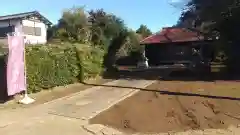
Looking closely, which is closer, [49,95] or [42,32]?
[49,95]

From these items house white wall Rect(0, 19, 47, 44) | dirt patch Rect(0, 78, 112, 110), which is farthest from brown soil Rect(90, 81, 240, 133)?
house white wall Rect(0, 19, 47, 44)

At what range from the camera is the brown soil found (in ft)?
27.6

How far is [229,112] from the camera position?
9578 mm

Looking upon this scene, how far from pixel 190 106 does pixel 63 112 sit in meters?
4.29

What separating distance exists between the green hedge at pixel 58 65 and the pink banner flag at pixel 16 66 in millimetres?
778

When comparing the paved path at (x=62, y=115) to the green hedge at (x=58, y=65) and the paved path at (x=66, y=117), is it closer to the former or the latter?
the paved path at (x=66, y=117)

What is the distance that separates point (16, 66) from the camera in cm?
1194

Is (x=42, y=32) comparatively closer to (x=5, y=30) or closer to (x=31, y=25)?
(x=31, y=25)

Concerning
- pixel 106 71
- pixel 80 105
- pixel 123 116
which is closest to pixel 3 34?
pixel 106 71

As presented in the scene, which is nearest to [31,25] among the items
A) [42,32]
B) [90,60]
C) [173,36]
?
[42,32]

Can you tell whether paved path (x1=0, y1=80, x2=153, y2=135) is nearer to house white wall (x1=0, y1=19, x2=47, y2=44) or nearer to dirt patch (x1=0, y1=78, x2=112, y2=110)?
dirt patch (x1=0, y1=78, x2=112, y2=110)

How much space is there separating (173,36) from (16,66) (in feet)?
79.5

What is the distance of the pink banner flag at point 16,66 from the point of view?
A: 38.2ft

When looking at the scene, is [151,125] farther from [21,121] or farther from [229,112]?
[21,121]
